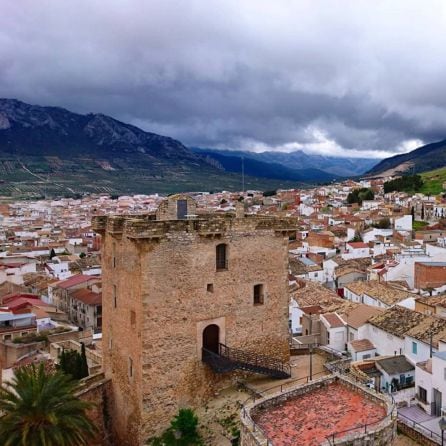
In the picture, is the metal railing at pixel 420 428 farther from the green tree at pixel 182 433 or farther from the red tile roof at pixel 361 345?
the green tree at pixel 182 433

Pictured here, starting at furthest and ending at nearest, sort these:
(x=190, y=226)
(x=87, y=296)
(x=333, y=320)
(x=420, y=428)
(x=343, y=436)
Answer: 1. (x=87, y=296)
2. (x=333, y=320)
3. (x=420, y=428)
4. (x=190, y=226)
5. (x=343, y=436)

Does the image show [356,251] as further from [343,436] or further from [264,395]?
[343,436]

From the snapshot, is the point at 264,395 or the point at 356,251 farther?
the point at 356,251

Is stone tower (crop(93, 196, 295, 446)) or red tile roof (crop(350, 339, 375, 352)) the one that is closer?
stone tower (crop(93, 196, 295, 446))

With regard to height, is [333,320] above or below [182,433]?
above

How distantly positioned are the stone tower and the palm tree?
1928 millimetres

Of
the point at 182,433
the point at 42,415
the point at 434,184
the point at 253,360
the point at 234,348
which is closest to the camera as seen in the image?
the point at 42,415

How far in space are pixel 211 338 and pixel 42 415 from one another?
18.8 ft

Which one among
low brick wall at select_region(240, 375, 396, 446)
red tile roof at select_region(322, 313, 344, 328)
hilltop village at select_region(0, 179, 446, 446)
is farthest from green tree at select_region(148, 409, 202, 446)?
red tile roof at select_region(322, 313, 344, 328)

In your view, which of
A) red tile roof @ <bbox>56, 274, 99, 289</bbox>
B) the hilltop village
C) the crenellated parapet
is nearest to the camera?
the hilltop village

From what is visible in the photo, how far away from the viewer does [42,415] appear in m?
15.7

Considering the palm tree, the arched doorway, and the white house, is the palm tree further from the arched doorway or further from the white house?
the white house

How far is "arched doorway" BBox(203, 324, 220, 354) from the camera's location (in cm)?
1764

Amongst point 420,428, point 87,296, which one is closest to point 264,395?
point 420,428
